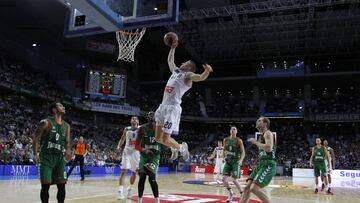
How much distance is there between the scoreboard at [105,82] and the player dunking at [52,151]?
90.9 feet

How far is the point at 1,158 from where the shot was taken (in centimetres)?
1823

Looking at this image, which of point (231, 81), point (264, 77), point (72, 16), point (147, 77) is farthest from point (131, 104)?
point (72, 16)

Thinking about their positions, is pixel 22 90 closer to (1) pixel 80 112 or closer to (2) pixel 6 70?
(2) pixel 6 70

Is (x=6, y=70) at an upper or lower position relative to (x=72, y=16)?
upper

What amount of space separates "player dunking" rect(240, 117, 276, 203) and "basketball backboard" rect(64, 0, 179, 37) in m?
5.44

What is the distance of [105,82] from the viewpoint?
3416cm

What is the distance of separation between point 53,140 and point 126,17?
5.95 m

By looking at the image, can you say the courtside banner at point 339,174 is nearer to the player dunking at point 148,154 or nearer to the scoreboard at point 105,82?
the scoreboard at point 105,82

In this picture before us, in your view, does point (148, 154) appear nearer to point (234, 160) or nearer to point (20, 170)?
point (234, 160)

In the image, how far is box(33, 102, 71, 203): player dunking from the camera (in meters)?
5.94

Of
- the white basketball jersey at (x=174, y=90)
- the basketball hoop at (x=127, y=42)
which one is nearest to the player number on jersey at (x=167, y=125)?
the white basketball jersey at (x=174, y=90)

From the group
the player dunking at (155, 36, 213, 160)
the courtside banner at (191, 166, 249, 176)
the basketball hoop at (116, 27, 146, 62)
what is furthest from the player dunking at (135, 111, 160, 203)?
the courtside banner at (191, 166, 249, 176)

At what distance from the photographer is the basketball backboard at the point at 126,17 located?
35.2 ft

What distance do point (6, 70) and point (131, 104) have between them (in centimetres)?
1486
